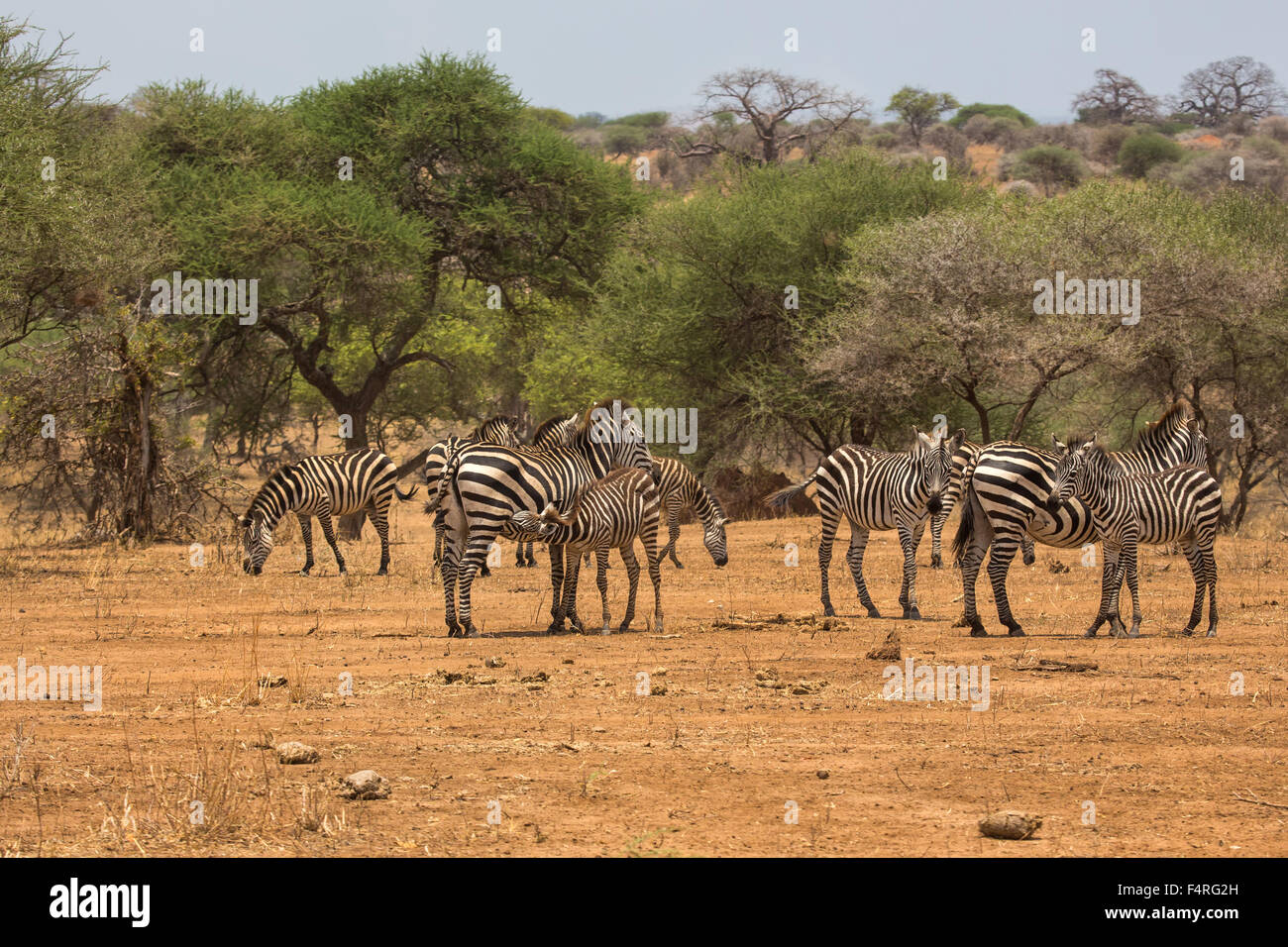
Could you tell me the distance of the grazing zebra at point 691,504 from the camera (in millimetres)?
18203

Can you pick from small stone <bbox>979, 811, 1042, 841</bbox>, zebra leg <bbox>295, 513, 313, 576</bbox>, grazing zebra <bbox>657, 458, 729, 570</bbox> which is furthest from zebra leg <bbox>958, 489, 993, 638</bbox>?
zebra leg <bbox>295, 513, 313, 576</bbox>

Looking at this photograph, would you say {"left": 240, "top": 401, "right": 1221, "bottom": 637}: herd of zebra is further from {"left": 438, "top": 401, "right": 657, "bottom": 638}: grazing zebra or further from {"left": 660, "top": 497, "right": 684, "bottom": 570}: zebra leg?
{"left": 660, "top": 497, "right": 684, "bottom": 570}: zebra leg

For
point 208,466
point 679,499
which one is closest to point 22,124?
point 208,466

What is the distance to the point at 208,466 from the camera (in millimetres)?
25094

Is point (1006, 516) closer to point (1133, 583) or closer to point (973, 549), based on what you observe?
point (973, 549)

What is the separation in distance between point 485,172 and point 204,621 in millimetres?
18214

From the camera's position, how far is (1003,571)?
13.6m

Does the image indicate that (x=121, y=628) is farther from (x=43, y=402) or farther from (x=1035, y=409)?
(x=1035, y=409)

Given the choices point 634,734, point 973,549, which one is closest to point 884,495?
point 973,549

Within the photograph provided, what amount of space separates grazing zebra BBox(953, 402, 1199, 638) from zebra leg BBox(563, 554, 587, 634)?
3944 mm

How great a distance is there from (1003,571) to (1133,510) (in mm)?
1418

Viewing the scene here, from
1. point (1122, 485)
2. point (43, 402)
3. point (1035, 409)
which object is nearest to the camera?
point (1122, 485)

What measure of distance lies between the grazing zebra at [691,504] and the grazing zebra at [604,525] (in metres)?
3.96

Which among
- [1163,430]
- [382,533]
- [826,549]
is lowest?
[826,549]
